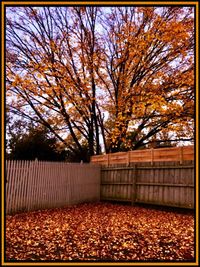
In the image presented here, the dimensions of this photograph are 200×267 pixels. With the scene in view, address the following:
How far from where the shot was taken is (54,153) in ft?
66.0

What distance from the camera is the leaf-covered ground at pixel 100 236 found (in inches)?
225

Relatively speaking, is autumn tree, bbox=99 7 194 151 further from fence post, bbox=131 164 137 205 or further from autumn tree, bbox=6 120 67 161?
autumn tree, bbox=6 120 67 161

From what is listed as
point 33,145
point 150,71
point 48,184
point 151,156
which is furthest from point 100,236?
point 33,145

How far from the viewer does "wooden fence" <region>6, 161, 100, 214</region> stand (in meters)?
10.4

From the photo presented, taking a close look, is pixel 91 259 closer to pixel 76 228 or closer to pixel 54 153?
pixel 76 228

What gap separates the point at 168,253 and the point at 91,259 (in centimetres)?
152

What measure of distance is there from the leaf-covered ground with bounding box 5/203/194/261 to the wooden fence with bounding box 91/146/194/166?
2.00m

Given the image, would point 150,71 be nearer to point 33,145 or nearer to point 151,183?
point 151,183

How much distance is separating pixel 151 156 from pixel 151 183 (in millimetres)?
1045

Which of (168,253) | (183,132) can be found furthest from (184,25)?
(168,253)

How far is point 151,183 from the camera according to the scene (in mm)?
11859

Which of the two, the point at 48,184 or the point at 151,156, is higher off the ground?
the point at 151,156

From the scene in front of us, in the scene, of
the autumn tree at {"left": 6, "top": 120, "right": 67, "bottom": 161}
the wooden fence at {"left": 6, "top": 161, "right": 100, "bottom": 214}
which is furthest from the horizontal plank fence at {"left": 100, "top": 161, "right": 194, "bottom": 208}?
the autumn tree at {"left": 6, "top": 120, "right": 67, "bottom": 161}

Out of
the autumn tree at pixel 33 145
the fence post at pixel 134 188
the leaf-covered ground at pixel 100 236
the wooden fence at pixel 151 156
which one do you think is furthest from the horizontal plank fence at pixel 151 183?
the autumn tree at pixel 33 145
